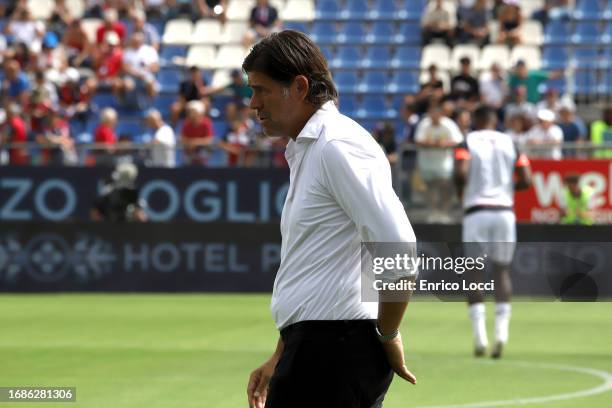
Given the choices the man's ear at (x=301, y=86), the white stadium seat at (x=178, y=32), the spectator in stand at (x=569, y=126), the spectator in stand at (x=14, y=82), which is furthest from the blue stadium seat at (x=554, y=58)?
the man's ear at (x=301, y=86)

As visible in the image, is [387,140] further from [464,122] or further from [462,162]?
[462,162]

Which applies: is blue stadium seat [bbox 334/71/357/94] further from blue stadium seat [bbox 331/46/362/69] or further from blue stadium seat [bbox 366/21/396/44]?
blue stadium seat [bbox 366/21/396/44]

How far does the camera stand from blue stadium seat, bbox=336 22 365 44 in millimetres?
27734

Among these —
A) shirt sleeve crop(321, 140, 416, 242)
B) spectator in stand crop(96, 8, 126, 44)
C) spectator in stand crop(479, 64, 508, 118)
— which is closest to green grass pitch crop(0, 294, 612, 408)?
spectator in stand crop(479, 64, 508, 118)

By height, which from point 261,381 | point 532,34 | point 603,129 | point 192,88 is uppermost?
point 532,34

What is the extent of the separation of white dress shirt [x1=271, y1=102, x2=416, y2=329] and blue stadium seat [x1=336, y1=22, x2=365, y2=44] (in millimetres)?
23344

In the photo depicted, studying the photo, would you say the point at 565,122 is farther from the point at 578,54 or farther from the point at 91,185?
the point at 91,185

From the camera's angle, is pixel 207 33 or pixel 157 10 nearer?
pixel 207 33

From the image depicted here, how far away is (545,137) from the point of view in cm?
2127

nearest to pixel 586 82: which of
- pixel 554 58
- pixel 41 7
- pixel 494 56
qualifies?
pixel 554 58

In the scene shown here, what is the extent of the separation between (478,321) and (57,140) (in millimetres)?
11855

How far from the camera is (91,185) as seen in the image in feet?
70.6

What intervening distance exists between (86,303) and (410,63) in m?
9.99

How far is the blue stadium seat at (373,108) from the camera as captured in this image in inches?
1008
